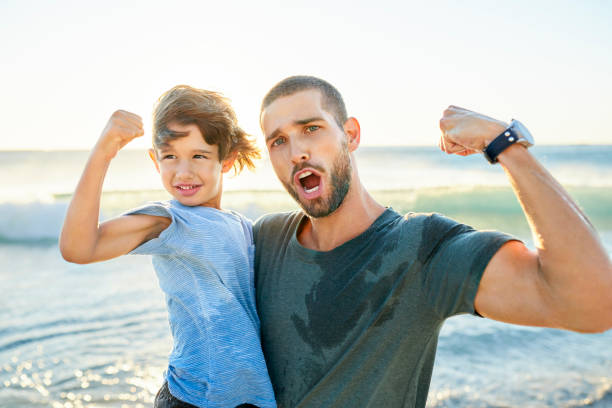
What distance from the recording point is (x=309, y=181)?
2596 millimetres

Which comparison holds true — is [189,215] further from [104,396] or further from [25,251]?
[25,251]

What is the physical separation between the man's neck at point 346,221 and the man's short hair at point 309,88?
1.25ft

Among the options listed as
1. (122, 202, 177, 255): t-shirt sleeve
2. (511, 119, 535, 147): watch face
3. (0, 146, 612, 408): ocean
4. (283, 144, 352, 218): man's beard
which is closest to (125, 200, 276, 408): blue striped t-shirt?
(122, 202, 177, 255): t-shirt sleeve

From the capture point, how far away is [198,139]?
271 cm

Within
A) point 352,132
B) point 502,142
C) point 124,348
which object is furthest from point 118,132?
point 124,348

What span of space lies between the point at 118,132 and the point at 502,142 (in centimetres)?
160

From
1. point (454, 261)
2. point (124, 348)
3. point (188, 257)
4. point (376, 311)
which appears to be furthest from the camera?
point (124, 348)

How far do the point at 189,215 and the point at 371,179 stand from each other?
2336 cm

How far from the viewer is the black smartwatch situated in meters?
1.80

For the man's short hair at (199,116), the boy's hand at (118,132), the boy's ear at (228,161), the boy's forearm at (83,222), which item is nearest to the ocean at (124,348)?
the boy's ear at (228,161)

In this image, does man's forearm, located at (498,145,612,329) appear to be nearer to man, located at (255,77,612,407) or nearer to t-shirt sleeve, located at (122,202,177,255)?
man, located at (255,77,612,407)

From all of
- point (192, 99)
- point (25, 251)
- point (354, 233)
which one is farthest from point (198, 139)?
point (25, 251)

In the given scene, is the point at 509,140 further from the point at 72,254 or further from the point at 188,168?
the point at 72,254

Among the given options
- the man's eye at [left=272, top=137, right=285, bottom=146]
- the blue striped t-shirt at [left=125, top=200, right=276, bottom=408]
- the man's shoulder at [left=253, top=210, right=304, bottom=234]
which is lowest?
the blue striped t-shirt at [left=125, top=200, right=276, bottom=408]
